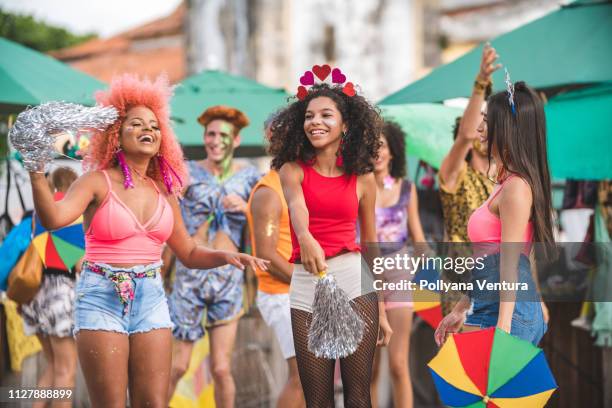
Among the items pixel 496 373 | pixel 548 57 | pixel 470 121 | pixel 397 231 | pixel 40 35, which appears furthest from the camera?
pixel 40 35

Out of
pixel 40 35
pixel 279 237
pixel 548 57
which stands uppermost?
pixel 40 35

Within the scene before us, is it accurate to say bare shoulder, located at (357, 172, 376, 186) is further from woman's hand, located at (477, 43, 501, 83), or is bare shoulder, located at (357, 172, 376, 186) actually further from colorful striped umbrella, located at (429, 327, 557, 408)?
colorful striped umbrella, located at (429, 327, 557, 408)

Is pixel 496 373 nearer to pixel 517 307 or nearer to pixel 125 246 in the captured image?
pixel 517 307

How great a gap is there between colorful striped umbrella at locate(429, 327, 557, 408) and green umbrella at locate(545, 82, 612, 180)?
6.29 feet

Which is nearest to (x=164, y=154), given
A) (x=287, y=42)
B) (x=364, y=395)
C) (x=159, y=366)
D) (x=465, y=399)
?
(x=159, y=366)

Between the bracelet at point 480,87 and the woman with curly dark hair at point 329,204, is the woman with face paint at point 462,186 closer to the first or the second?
the bracelet at point 480,87

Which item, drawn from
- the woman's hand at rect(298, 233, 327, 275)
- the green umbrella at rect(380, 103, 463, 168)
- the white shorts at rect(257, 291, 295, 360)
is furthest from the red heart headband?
the green umbrella at rect(380, 103, 463, 168)

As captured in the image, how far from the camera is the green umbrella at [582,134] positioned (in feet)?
16.8

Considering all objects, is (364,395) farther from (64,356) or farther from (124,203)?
(64,356)

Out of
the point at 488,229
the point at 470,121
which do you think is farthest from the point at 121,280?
the point at 470,121

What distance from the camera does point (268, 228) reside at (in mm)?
4879

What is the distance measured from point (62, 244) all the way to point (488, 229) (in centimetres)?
309

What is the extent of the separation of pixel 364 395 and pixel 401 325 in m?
1.72

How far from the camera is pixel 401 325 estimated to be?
5551 mm
